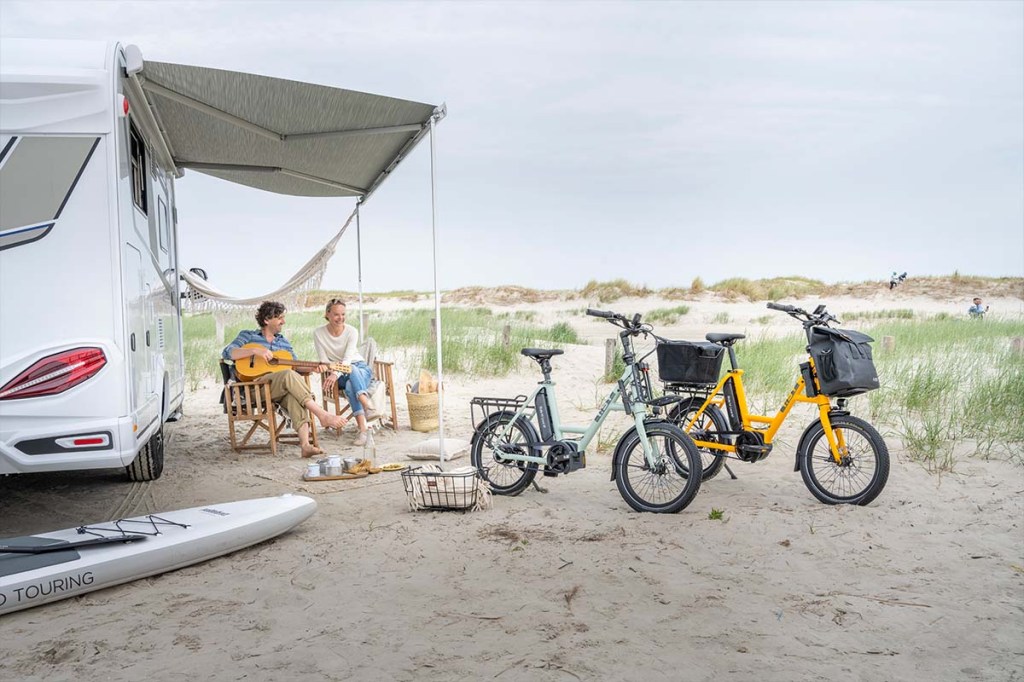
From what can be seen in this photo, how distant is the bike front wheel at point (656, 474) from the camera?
479 cm

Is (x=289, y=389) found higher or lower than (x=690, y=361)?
lower

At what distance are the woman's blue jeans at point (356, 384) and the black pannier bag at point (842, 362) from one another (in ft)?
12.2

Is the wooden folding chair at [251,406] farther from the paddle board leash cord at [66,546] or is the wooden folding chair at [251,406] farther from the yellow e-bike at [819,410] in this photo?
the yellow e-bike at [819,410]

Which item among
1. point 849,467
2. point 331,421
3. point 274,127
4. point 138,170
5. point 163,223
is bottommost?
point 849,467

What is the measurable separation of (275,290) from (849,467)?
5.53 meters

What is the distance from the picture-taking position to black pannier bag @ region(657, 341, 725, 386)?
511cm

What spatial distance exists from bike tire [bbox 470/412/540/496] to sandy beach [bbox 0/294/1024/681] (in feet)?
0.51

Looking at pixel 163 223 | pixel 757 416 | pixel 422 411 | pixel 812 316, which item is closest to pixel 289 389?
pixel 422 411

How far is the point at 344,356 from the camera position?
24.0ft

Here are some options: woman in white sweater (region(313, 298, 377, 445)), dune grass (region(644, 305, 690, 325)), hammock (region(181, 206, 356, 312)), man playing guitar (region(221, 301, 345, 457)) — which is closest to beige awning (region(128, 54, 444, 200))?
hammock (region(181, 206, 356, 312))

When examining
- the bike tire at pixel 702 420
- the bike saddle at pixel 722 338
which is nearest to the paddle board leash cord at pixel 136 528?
the bike tire at pixel 702 420

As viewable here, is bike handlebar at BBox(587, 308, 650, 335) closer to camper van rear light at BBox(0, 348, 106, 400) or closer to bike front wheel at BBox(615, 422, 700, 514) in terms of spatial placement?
bike front wheel at BBox(615, 422, 700, 514)

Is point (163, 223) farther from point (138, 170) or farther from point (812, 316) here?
point (812, 316)

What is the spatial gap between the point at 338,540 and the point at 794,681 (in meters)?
2.51
